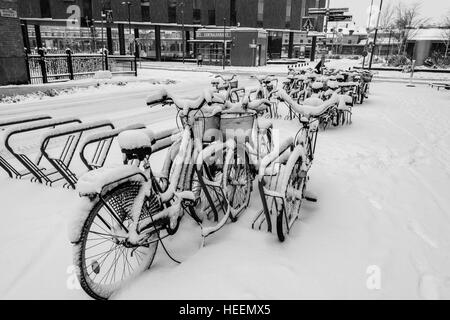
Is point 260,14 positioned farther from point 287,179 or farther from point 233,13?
point 287,179

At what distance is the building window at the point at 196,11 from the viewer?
4222 cm

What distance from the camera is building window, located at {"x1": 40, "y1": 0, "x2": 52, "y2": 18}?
3694 centimetres

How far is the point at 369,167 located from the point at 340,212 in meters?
1.86

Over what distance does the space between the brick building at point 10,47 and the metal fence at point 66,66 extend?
1.27 ft

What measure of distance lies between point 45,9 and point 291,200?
4410 cm

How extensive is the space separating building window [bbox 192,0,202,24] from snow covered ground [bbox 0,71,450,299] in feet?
139

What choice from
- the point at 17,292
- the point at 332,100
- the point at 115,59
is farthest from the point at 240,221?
the point at 115,59

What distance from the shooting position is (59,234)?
303cm

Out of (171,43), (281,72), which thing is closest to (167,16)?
(171,43)

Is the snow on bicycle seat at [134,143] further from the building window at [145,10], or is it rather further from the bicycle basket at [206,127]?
the building window at [145,10]

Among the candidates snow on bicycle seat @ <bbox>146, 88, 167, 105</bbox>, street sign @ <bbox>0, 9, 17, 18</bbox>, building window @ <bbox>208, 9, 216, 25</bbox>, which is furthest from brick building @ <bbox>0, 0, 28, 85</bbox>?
building window @ <bbox>208, 9, 216, 25</bbox>

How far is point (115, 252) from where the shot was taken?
270 cm

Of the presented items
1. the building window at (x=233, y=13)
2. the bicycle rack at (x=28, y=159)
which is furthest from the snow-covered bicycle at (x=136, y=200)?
the building window at (x=233, y=13)
